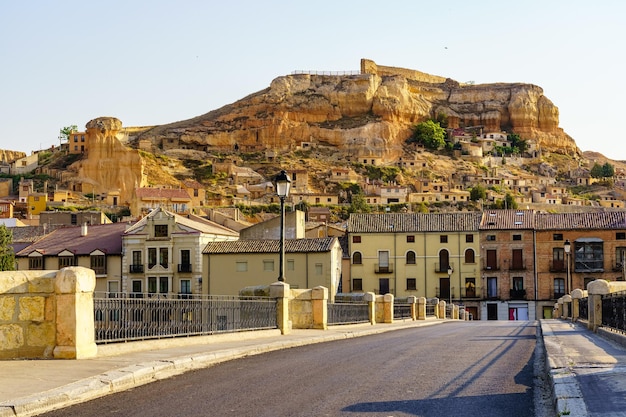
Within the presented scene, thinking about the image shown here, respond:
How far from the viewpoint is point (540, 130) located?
19812 cm

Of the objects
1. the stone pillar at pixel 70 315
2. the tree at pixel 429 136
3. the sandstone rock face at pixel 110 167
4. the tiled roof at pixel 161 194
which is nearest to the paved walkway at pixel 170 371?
the stone pillar at pixel 70 315

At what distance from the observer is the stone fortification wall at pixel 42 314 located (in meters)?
13.3

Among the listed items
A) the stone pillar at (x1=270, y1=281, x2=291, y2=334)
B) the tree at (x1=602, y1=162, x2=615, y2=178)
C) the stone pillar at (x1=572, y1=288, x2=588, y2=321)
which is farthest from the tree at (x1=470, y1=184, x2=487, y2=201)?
the stone pillar at (x1=270, y1=281, x2=291, y2=334)

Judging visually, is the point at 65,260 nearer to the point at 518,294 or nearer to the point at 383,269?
the point at 383,269

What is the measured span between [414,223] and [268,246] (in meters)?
19.2

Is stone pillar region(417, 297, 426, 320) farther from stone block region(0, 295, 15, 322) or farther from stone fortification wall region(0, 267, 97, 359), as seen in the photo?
stone block region(0, 295, 15, 322)

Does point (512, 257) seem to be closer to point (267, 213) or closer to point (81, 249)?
point (81, 249)

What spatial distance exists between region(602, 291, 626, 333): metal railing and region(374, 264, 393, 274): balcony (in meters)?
52.4

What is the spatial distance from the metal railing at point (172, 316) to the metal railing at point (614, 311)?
7.76 metres

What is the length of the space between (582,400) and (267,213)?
396 ft

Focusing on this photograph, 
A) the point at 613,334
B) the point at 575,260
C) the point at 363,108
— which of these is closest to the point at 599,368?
the point at 613,334

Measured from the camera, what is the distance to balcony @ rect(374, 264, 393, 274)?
7406cm

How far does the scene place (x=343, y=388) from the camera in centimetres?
1114

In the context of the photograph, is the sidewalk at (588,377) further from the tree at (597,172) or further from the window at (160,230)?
the tree at (597,172)
